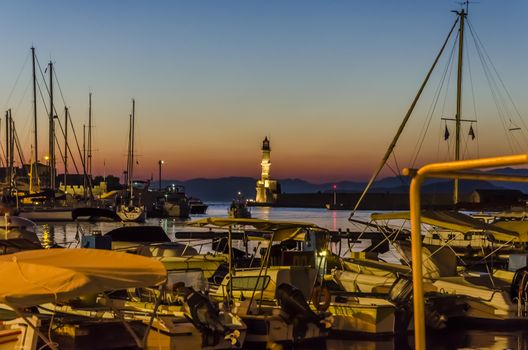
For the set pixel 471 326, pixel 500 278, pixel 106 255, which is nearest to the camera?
pixel 106 255

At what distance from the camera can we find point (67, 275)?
982 cm

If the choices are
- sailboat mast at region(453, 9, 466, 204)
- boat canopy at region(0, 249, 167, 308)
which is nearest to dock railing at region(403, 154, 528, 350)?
boat canopy at region(0, 249, 167, 308)

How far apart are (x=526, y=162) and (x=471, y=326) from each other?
53.3 ft

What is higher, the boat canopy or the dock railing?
the dock railing

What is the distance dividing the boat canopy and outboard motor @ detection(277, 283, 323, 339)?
6.13m

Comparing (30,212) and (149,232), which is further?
(30,212)

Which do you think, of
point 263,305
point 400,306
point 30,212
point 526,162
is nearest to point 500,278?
point 400,306

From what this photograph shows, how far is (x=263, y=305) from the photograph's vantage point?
57.1ft

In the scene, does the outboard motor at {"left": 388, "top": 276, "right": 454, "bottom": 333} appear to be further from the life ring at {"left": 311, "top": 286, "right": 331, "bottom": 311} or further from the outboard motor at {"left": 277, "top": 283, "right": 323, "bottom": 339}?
the outboard motor at {"left": 277, "top": 283, "right": 323, "bottom": 339}

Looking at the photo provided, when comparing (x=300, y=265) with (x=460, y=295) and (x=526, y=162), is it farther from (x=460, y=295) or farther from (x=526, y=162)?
(x=526, y=162)

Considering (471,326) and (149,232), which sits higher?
(149,232)

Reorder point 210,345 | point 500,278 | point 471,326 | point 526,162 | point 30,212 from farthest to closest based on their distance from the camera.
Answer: point 30,212, point 500,278, point 471,326, point 210,345, point 526,162

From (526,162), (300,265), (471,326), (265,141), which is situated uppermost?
(265,141)

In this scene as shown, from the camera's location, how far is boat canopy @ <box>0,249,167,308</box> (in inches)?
380
